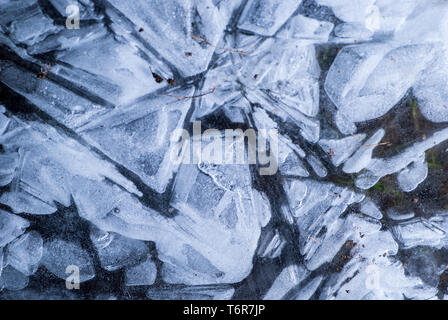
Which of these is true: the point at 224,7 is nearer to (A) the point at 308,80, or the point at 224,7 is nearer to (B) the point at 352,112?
(A) the point at 308,80

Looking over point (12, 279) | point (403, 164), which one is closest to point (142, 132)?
point (12, 279)

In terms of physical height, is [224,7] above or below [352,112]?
above

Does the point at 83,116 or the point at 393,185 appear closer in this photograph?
the point at 83,116

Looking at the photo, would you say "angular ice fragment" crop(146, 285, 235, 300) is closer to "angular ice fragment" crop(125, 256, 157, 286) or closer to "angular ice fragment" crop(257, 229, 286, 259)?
"angular ice fragment" crop(125, 256, 157, 286)

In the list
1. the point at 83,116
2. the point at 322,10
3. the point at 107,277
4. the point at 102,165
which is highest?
the point at 322,10

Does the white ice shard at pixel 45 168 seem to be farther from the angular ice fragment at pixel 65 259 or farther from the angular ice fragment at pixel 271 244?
the angular ice fragment at pixel 271 244

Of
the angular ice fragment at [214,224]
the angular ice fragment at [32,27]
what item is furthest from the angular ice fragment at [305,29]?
the angular ice fragment at [32,27]

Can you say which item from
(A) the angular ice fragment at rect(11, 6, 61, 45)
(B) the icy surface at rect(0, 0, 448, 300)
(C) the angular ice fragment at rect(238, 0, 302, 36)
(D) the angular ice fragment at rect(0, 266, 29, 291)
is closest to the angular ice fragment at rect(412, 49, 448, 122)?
(B) the icy surface at rect(0, 0, 448, 300)

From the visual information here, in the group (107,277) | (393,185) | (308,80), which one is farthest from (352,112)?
(107,277)
